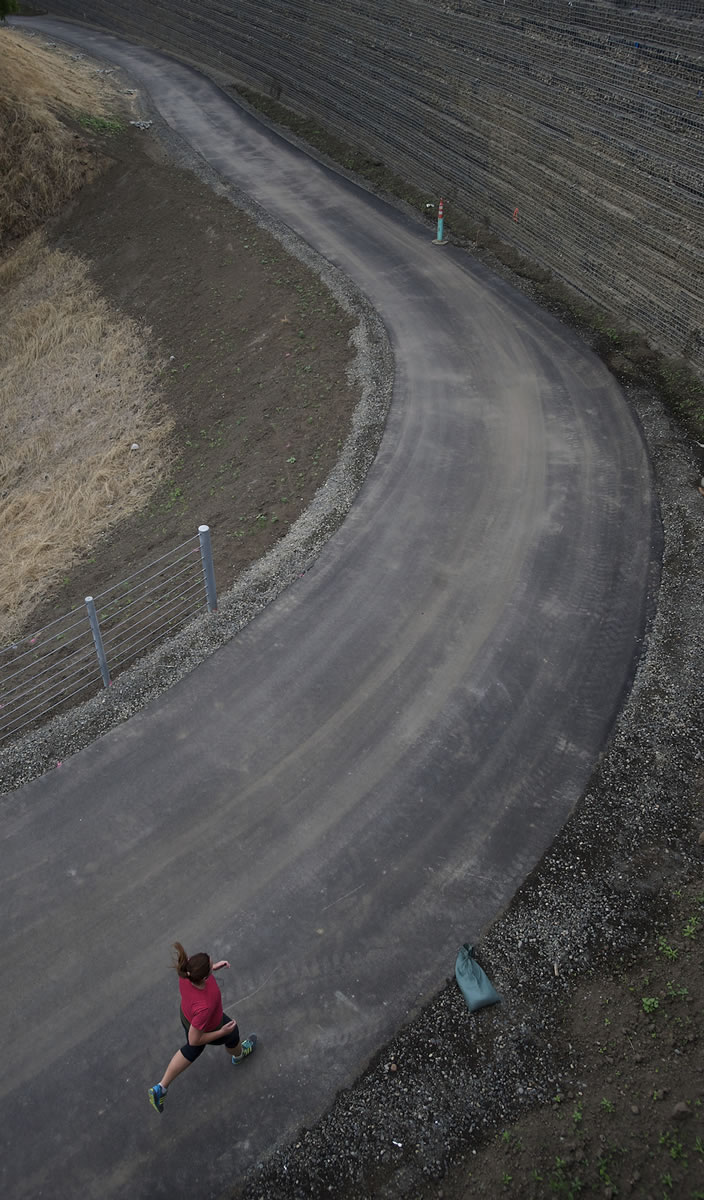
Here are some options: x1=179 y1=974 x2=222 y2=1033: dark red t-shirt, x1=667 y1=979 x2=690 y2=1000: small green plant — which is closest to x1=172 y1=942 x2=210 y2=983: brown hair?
x1=179 y1=974 x2=222 y2=1033: dark red t-shirt

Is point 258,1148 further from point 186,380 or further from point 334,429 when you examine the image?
point 186,380

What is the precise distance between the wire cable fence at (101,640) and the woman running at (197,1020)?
444 cm

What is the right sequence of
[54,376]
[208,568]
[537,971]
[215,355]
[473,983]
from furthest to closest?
[54,376]
[215,355]
[208,568]
[537,971]
[473,983]

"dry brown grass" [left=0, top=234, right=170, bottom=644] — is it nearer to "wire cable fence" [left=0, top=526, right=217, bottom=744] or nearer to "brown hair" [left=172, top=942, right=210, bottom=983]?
"wire cable fence" [left=0, top=526, right=217, bottom=744]

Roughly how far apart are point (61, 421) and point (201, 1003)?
1494cm

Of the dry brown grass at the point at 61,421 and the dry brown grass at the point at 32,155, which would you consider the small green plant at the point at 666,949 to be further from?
the dry brown grass at the point at 32,155

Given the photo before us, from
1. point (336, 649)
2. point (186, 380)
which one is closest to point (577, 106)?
point (186, 380)

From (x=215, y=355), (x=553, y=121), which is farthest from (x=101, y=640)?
(x=553, y=121)

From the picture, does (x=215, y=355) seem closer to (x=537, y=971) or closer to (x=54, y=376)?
(x=54, y=376)

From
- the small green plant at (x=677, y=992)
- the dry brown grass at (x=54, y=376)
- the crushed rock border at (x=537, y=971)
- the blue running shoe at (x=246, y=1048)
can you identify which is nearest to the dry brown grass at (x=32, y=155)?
the dry brown grass at (x=54, y=376)

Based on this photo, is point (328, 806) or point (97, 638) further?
point (97, 638)

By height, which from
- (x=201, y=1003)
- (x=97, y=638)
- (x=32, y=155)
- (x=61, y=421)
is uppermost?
(x=32, y=155)

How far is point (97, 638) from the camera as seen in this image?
8.97 m

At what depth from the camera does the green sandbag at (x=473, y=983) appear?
626 centimetres
